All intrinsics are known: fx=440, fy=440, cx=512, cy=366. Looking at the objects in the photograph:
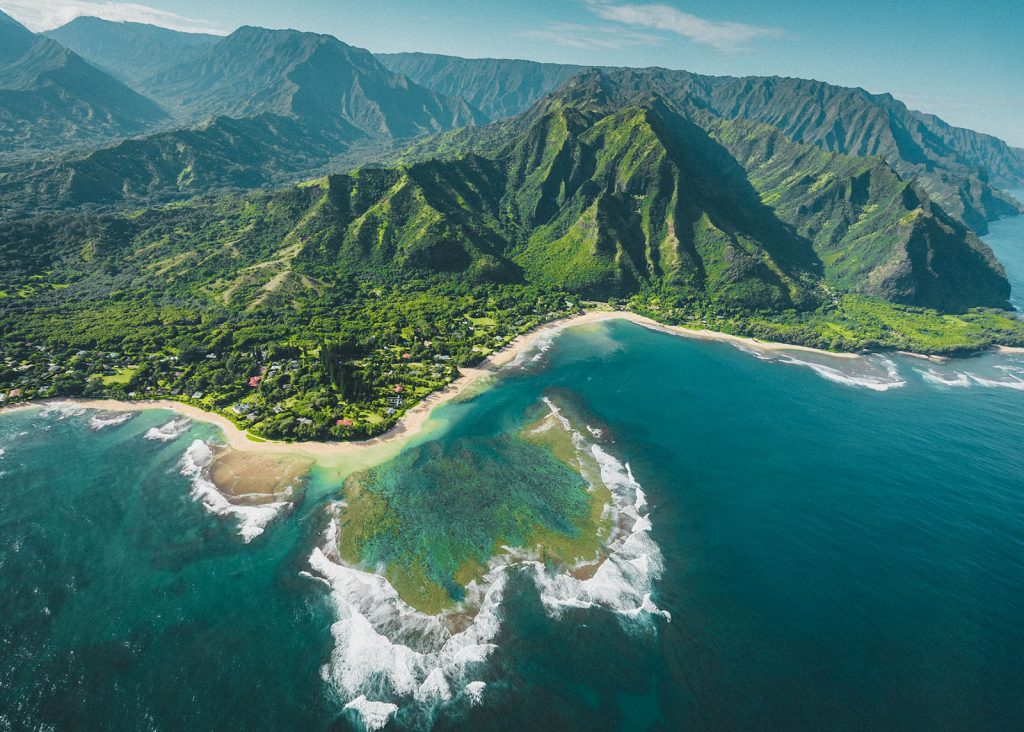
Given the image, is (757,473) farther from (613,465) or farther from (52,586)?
(52,586)

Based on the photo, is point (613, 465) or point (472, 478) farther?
point (613, 465)

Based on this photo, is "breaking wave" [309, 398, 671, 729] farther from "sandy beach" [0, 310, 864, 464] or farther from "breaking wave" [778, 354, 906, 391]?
"breaking wave" [778, 354, 906, 391]

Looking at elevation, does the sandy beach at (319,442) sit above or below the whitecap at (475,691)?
above

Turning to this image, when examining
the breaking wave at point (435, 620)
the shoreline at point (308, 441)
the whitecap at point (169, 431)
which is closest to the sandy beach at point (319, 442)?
the shoreline at point (308, 441)

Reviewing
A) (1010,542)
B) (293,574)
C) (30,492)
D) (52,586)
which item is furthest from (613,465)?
(30,492)

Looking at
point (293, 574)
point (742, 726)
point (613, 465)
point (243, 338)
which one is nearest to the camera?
point (742, 726)

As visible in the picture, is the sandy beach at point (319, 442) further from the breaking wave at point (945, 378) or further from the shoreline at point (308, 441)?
the breaking wave at point (945, 378)
